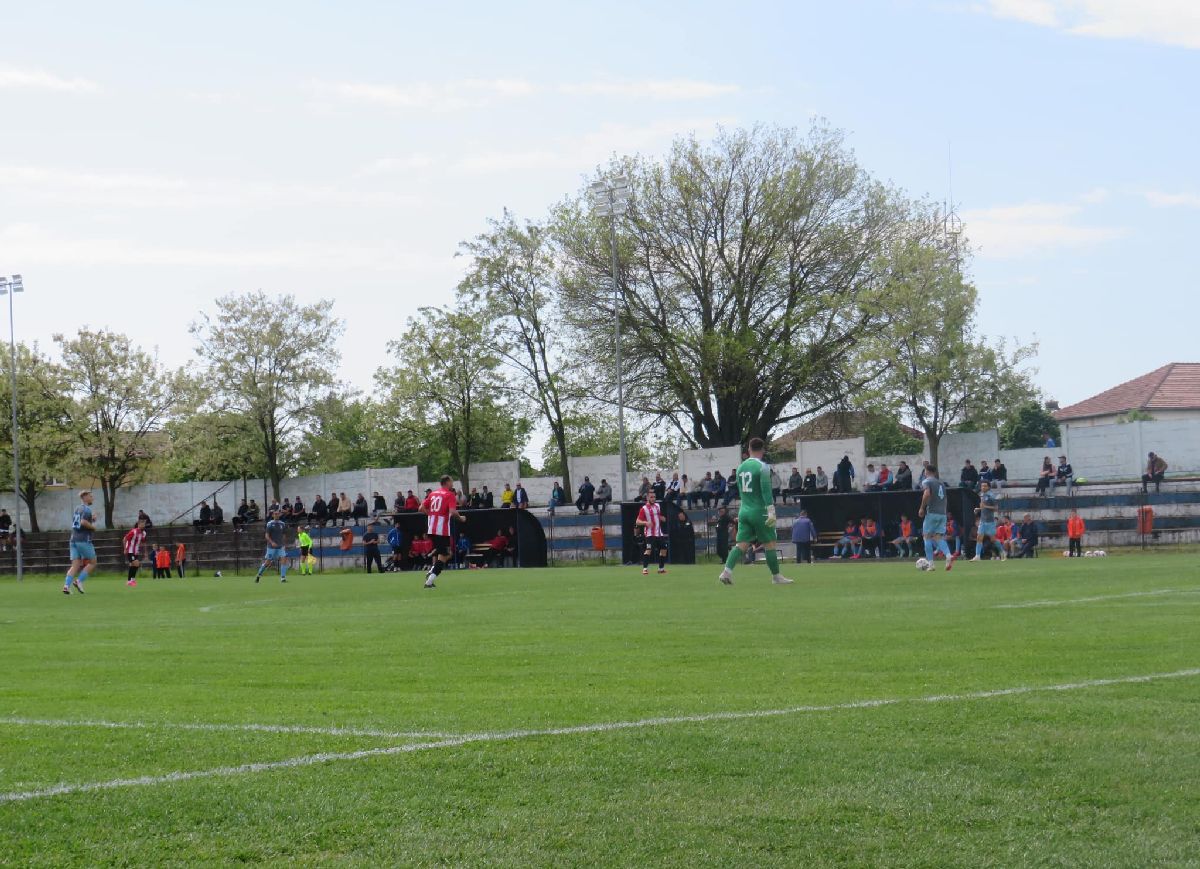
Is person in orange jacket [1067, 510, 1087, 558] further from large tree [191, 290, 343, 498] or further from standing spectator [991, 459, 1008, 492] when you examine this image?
large tree [191, 290, 343, 498]

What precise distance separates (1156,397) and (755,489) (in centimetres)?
5999

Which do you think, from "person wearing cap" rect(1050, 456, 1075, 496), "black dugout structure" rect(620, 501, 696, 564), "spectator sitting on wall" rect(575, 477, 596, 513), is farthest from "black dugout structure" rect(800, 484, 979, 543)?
"spectator sitting on wall" rect(575, 477, 596, 513)

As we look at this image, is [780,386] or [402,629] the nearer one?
[402,629]

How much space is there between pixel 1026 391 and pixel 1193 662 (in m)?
46.7

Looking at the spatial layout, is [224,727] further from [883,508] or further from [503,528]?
[503,528]

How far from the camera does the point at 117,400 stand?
247 feet

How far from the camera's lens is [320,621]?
16.2 metres

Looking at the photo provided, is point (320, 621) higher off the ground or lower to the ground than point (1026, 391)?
lower

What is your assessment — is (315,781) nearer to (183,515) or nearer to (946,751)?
(946,751)

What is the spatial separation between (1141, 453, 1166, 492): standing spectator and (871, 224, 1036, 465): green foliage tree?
1274 centimetres

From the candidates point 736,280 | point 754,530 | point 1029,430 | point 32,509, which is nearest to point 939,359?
point 736,280

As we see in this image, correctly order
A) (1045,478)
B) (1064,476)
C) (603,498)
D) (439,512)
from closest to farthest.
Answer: (439,512) < (1045,478) < (1064,476) < (603,498)

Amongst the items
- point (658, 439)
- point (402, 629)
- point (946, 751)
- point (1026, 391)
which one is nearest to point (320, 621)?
point (402, 629)

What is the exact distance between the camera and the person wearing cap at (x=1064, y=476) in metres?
41.1
